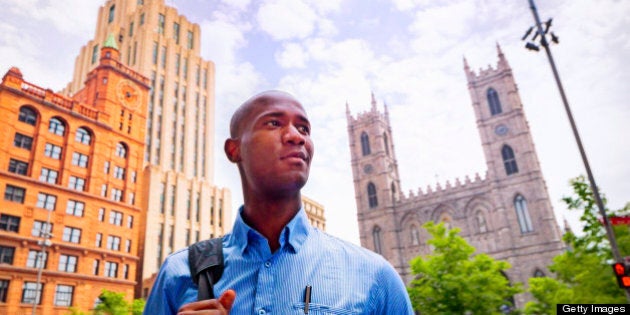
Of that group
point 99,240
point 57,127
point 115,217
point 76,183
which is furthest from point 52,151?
point 99,240

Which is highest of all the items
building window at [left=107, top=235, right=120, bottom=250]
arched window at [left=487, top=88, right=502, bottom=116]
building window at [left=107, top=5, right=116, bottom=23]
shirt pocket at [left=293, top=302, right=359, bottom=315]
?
building window at [left=107, top=5, right=116, bottom=23]

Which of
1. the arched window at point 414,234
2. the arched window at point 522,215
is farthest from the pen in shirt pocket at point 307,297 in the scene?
the arched window at point 414,234

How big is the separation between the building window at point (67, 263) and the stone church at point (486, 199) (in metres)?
36.0

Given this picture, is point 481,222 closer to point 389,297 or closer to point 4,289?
point 4,289

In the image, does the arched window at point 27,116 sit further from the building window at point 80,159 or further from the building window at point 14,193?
the building window at point 14,193

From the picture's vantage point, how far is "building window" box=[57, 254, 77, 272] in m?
31.6

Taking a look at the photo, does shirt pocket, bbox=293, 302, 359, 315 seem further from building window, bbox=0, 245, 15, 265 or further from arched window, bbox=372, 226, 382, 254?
arched window, bbox=372, 226, 382, 254

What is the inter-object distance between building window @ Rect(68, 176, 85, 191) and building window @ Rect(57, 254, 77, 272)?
223 inches

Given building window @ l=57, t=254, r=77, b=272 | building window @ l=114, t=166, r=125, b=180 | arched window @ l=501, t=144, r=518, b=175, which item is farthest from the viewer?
arched window @ l=501, t=144, r=518, b=175

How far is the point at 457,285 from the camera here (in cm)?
1872

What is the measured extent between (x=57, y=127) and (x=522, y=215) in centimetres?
4844

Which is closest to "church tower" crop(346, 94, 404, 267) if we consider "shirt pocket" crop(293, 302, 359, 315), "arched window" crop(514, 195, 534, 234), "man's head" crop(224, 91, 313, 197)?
"arched window" crop(514, 195, 534, 234)

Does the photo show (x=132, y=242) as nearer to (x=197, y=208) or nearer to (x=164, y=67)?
(x=197, y=208)

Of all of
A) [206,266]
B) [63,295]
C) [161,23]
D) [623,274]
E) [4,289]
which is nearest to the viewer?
[206,266]
